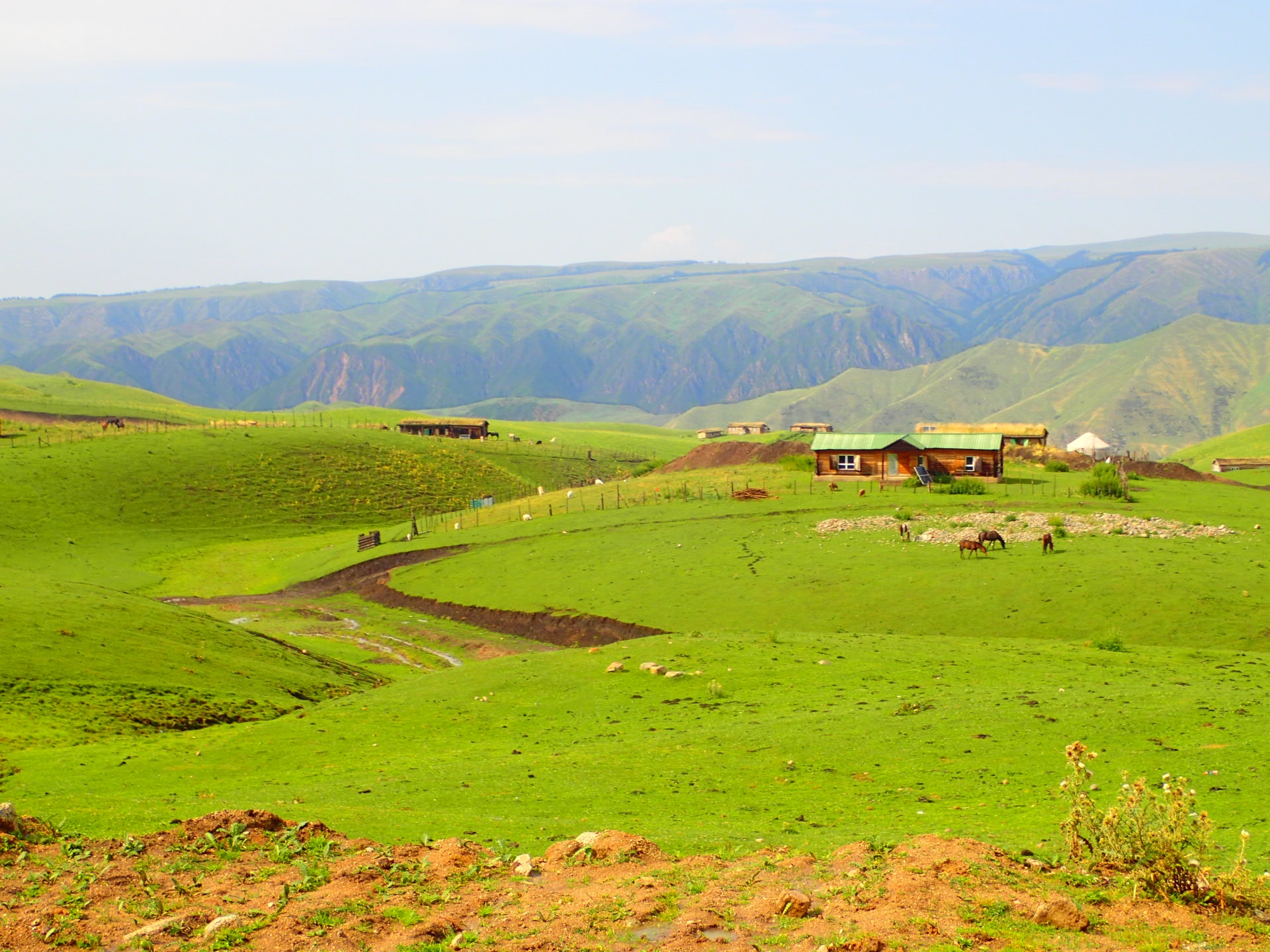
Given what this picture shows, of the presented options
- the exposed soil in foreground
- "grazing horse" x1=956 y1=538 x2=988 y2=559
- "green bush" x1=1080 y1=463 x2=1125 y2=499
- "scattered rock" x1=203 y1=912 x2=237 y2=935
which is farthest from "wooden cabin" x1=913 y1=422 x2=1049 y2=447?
"scattered rock" x1=203 y1=912 x2=237 y2=935

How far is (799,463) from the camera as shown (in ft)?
342

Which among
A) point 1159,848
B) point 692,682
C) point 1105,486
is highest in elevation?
point 1159,848

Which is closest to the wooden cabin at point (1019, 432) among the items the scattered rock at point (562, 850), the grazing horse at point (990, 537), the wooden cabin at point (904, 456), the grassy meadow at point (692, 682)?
the wooden cabin at point (904, 456)

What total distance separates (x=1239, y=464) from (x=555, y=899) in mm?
137313

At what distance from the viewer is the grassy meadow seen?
22.5 m

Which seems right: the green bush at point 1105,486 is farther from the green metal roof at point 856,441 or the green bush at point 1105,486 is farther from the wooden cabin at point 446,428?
the wooden cabin at point 446,428

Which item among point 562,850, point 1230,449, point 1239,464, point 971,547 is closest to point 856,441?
point 971,547

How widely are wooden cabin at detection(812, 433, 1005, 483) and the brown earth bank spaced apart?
248 ft

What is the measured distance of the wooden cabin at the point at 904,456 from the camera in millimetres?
90000

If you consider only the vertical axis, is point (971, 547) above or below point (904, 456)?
below

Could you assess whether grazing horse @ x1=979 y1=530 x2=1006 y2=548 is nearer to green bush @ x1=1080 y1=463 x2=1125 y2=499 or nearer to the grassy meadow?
the grassy meadow

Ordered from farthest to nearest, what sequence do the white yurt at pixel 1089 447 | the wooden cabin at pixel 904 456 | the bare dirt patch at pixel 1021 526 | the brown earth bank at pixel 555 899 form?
the white yurt at pixel 1089 447 < the wooden cabin at pixel 904 456 < the bare dirt patch at pixel 1021 526 < the brown earth bank at pixel 555 899

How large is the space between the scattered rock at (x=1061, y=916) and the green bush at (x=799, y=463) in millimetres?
87273

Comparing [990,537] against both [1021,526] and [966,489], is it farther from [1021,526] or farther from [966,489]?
[966,489]
